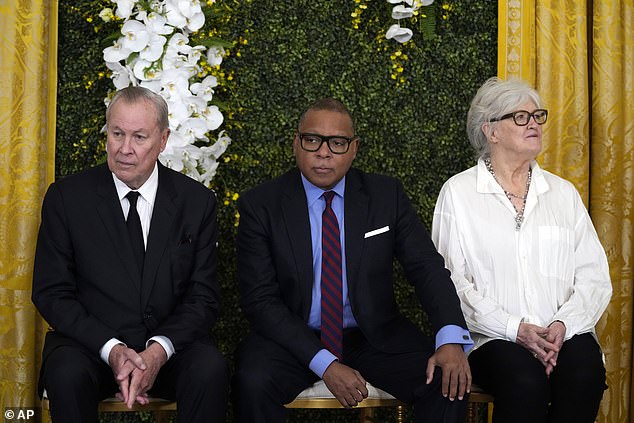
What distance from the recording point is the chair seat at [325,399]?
303cm

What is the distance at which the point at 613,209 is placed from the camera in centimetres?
396

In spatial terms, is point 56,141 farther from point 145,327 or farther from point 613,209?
point 613,209

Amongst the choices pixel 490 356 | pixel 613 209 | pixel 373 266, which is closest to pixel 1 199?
pixel 373 266

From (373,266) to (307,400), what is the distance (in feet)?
1.83

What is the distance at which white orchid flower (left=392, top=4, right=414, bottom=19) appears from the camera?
3.85 meters

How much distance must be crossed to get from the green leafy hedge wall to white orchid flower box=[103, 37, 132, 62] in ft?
0.91

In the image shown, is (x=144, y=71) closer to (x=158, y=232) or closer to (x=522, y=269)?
(x=158, y=232)

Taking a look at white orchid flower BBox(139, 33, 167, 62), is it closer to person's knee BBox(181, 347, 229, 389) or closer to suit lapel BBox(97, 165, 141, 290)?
suit lapel BBox(97, 165, 141, 290)

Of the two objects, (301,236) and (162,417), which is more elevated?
(301,236)

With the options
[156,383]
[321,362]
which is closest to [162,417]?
[156,383]

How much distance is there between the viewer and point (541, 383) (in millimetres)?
2975

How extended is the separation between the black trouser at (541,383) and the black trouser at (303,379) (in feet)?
0.62

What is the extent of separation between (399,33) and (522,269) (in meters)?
1.27

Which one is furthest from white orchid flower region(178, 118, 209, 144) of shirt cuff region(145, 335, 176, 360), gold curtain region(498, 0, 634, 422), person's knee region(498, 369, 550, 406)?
person's knee region(498, 369, 550, 406)
